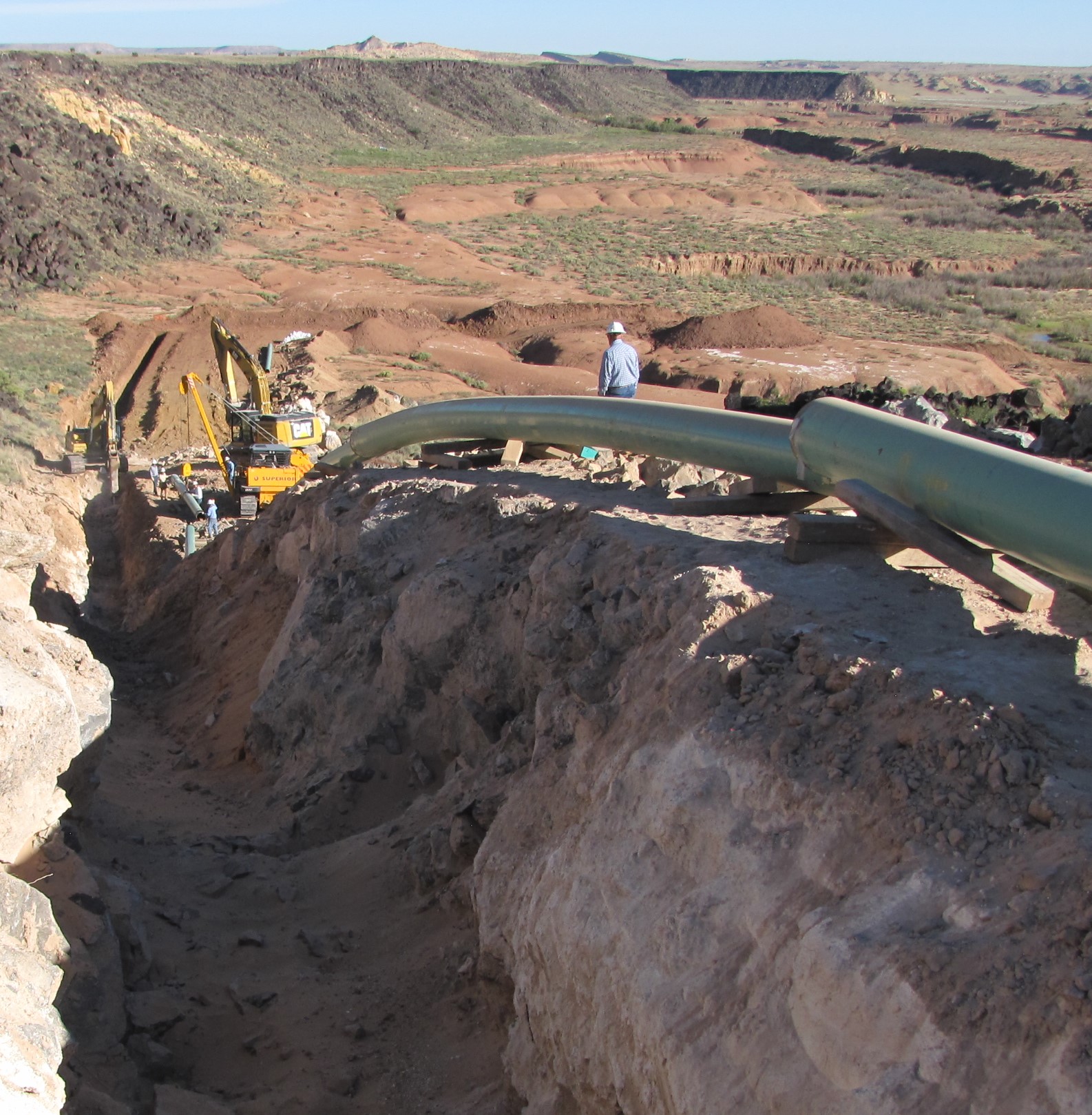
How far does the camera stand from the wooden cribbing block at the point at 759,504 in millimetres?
7785

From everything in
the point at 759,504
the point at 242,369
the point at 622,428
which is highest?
the point at 622,428

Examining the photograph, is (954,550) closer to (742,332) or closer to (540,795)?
(540,795)

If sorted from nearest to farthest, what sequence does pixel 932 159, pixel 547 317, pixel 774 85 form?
1. pixel 547 317
2. pixel 932 159
3. pixel 774 85

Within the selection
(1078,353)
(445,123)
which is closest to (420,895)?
(1078,353)

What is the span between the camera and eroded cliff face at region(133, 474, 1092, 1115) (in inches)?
136

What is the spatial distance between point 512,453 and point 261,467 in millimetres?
8870

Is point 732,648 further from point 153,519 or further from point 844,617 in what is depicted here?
point 153,519

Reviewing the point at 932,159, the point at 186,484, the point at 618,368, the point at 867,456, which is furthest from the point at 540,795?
the point at 932,159

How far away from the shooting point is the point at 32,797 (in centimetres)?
598

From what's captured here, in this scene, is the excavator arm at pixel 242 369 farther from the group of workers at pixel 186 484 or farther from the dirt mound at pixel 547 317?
the dirt mound at pixel 547 317

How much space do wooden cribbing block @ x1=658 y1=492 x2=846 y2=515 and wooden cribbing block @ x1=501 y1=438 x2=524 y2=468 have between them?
3.28 metres

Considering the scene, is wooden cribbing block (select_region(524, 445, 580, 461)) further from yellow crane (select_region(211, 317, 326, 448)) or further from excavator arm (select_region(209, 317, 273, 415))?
excavator arm (select_region(209, 317, 273, 415))

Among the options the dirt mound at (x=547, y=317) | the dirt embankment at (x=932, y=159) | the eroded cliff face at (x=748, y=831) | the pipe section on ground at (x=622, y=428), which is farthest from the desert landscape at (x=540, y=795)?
the dirt embankment at (x=932, y=159)

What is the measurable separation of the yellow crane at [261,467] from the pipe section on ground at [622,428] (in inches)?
249
